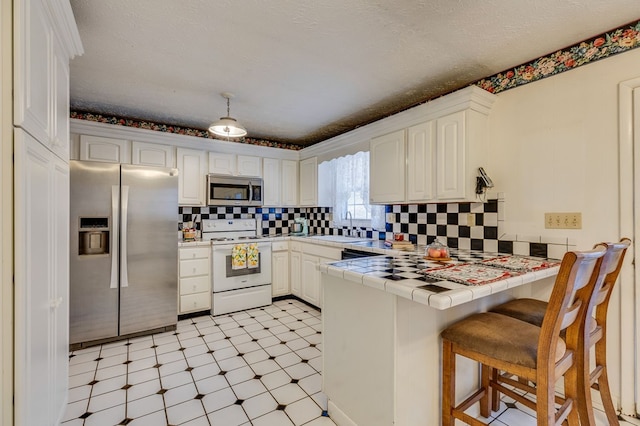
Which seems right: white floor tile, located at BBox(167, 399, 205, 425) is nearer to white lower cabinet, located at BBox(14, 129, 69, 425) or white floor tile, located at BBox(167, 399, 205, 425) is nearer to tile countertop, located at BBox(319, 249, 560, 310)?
white lower cabinet, located at BBox(14, 129, 69, 425)

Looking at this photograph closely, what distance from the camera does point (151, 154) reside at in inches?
135

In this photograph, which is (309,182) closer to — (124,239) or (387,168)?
(387,168)

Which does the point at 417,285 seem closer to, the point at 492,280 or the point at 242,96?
the point at 492,280

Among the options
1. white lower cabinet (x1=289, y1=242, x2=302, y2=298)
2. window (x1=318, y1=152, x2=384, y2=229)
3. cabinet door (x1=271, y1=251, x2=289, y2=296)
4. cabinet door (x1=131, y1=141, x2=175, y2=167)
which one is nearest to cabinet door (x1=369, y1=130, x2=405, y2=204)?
window (x1=318, y1=152, x2=384, y2=229)

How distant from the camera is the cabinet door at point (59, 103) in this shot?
56.1 inches

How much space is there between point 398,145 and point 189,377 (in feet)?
8.80

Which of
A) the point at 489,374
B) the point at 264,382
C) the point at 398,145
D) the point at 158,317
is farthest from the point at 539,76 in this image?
the point at 158,317

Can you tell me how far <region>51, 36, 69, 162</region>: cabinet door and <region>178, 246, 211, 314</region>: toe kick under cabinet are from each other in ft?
6.18

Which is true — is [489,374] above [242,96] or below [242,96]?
below

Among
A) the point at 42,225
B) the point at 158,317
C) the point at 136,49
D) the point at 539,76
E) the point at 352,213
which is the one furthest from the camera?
the point at 352,213

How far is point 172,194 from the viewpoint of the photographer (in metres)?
3.10

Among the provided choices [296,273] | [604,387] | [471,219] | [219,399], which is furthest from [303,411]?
[296,273]

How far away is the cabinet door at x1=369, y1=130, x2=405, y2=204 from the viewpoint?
285cm

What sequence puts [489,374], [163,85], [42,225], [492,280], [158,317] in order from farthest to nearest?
1. [158,317]
2. [163,85]
3. [489,374]
4. [492,280]
5. [42,225]
